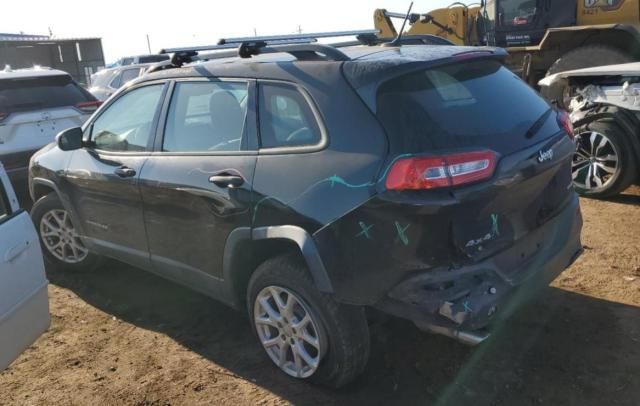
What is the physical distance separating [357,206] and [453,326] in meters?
0.68

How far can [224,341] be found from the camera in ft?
11.7

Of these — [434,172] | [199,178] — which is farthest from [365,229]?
[199,178]

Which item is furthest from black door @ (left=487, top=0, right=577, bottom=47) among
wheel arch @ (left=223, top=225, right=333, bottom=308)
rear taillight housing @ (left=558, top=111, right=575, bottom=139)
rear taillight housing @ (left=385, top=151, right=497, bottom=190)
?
wheel arch @ (left=223, top=225, right=333, bottom=308)

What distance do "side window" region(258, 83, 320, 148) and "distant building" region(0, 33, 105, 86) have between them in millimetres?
21620

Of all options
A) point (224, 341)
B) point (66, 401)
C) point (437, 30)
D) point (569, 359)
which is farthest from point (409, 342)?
point (437, 30)

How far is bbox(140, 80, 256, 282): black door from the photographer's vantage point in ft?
9.92

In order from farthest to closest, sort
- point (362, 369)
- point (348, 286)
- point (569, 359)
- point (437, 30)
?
point (437, 30) → point (569, 359) → point (362, 369) → point (348, 286)

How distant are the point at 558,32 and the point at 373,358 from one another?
30.9 feet

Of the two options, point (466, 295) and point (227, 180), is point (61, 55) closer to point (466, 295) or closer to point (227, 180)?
point (227, 180)

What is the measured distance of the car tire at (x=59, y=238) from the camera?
15.0 feet

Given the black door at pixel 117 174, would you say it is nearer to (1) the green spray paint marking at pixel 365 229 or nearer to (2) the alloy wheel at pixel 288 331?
(2) the alloy wheel at pixel 288 331

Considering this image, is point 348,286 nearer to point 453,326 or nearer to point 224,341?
point 453,326

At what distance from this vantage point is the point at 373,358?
3229mm

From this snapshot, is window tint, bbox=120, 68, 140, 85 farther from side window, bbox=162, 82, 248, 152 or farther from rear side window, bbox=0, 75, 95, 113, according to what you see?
side window, bbox=162, 82, 248, 152
